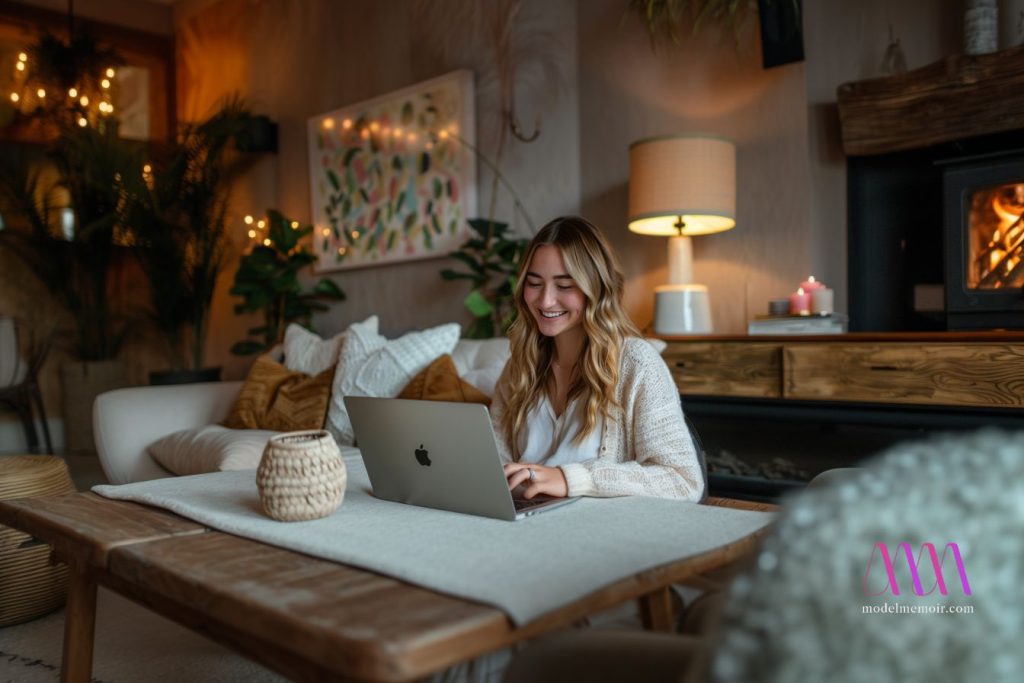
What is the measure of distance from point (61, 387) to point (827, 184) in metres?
5.25

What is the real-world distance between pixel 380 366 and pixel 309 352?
0.55 metres

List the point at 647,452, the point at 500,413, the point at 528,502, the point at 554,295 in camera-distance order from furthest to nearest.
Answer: the point at 500,413 < the point at 554,295 < the point at 647,452 < the point at 528,502

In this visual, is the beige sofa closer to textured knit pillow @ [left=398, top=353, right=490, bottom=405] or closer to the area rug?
textured knit pillow @ [left=398, top=353, right=490, bottom=405]

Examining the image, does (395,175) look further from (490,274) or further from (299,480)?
(299,480)

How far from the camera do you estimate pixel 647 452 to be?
1.48 metres

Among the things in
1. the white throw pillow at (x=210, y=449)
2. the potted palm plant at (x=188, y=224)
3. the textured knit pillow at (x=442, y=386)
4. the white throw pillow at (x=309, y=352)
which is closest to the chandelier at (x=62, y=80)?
the potted palm plant at (x=188, y=224)

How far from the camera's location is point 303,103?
507 centimetres

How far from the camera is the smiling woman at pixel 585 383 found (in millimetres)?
1462

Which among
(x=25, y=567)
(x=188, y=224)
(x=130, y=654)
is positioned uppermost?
(x=188, y=224)

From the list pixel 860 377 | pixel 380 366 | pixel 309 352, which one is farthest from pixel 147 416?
pixel 860 377

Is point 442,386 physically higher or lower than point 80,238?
lower

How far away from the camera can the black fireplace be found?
92.6 inches

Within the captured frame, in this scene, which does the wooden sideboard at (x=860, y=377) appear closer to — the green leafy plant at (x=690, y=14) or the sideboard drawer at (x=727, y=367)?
Result: the sideboard drawer at (x=727, y=367)

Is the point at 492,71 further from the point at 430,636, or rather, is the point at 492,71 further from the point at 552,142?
the point at 430,636
